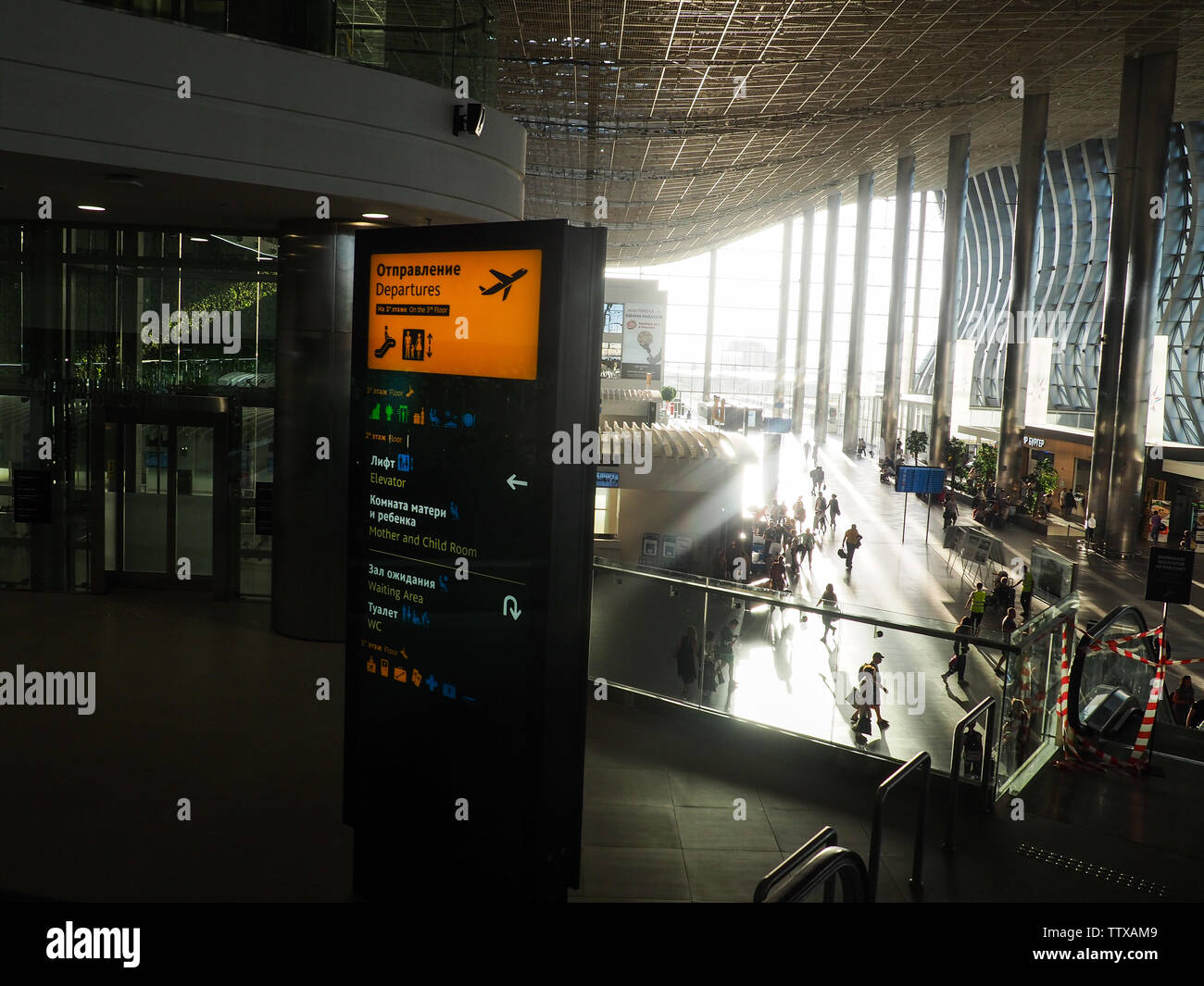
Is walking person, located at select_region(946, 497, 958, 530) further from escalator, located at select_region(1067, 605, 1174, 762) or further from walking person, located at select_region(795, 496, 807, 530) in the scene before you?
escalator, located at select_region(1067, 605, 1174, 762)

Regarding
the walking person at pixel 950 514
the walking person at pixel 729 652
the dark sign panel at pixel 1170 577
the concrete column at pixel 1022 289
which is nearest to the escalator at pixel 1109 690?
the walking person at pixel 729 652

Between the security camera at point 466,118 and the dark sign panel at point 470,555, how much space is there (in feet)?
15.4

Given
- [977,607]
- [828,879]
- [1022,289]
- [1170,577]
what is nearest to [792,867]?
[828,879]

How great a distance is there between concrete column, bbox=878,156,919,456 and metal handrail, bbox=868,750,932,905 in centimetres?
3950

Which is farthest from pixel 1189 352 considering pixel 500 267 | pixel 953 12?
pixel 500 267

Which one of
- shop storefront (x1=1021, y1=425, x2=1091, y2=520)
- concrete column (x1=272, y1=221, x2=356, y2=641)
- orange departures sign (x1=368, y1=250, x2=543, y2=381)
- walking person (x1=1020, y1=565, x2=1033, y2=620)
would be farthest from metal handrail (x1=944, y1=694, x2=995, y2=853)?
shop storefront (x1=1021, y1=425, x2=1091, y2=520)

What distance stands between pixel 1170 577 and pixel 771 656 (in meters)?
7.44

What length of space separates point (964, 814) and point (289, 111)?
23.0 ft

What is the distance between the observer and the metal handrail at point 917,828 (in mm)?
5168

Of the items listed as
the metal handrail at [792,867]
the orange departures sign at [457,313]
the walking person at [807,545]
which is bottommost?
the walking person at [807,545]

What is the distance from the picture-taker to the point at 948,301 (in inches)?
1563

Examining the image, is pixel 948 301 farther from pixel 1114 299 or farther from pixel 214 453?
pixel 214 453

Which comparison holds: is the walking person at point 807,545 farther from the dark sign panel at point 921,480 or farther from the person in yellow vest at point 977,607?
the person in yellow vest at point 977,607

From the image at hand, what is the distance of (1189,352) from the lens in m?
32.5
